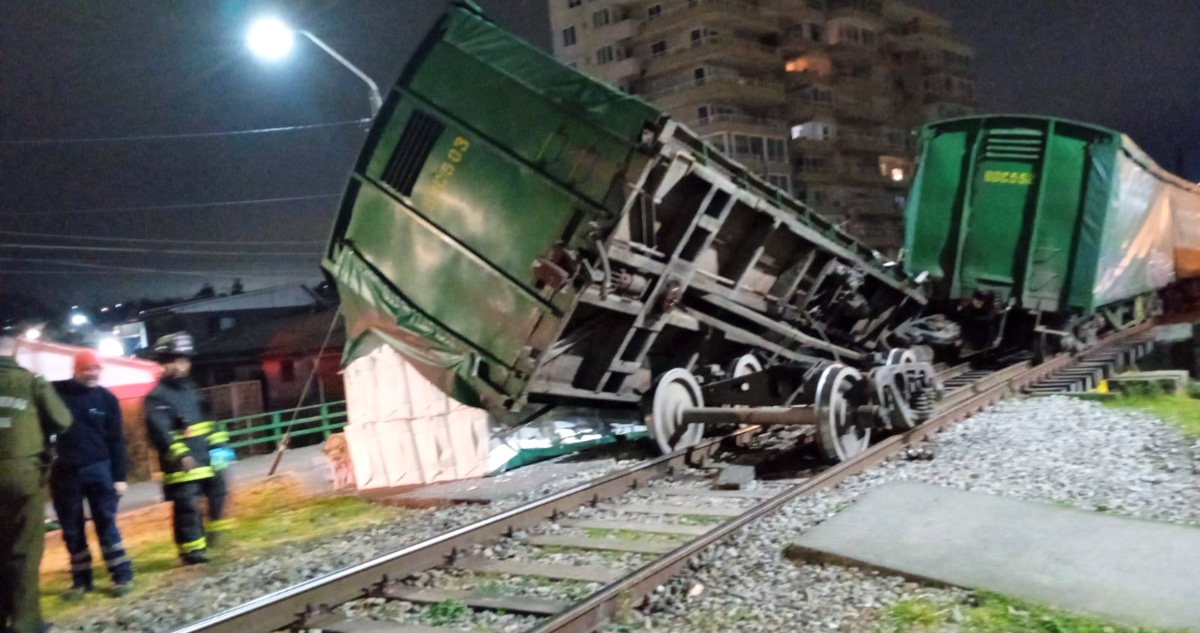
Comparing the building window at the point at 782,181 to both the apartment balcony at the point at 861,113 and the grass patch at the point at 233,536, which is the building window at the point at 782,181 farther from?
the grass patch at the point at 233,536

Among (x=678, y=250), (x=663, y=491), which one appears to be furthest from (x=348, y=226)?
(x=663, y=491)

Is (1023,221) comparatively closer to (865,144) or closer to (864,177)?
(864,177)

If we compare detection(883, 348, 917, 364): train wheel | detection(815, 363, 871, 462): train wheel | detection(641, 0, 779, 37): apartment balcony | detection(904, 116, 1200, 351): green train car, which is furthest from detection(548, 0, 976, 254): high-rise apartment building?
detection(815, 363, 871, 462): train wheel

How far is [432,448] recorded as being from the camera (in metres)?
7.76

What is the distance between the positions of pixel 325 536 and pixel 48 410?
7.27ft

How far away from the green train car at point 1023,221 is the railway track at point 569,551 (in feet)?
12.5

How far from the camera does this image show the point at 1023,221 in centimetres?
1048

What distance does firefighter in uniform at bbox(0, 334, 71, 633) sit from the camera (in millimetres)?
3951

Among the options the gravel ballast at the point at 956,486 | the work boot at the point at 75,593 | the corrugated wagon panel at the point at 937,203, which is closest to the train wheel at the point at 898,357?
the gravel ballast at the point at 956,486

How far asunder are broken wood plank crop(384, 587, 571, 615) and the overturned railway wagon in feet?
9.52

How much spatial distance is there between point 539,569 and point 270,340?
24072mm

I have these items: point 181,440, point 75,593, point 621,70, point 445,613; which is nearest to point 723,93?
point 621,70

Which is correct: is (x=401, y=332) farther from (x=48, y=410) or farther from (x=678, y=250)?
(x=48, y=410)

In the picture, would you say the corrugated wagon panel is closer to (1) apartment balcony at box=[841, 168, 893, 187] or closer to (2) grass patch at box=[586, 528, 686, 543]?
(2) grass patch at box=[586, 528, 686, 543]
